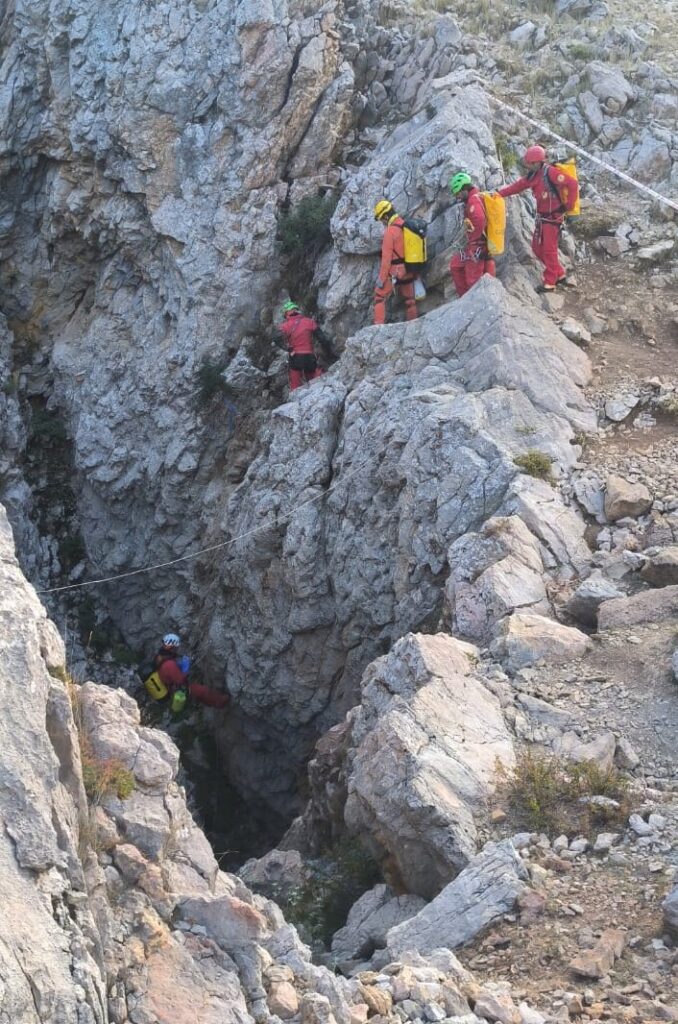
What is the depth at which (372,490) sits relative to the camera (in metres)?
15.6

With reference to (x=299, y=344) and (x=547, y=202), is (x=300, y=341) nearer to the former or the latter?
(x=299, y=344)

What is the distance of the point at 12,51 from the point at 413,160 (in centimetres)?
1069

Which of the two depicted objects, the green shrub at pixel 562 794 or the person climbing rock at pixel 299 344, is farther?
the person climbing rock at pixel 299 344

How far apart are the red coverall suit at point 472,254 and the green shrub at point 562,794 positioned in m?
8.65

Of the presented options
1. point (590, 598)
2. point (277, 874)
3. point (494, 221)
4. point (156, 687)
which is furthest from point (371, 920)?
point (494, 221)

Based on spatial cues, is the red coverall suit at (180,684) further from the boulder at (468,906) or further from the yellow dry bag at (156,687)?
the boulder at (468,906)

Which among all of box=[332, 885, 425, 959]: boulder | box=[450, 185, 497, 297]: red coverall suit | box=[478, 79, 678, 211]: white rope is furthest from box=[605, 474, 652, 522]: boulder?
box=[478, 79, 678, 211]: white rope

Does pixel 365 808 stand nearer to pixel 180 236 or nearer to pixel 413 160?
pixel 413 160

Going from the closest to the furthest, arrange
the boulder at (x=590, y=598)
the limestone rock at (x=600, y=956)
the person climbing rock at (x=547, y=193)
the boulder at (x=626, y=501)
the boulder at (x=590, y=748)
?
the limestone rock at (x=600, y=956) < the boulder at (x=590, y=748) < the boulder at (x=590, y=598) < the boulder at (x=626, y=501) < the person climbing rock at (x=547, y=193)

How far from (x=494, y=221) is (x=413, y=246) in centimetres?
134

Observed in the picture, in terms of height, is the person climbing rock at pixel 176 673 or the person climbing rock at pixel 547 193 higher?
the person climbing rock at pixel 547 193

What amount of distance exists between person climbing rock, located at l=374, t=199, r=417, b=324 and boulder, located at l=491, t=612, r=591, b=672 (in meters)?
7.08

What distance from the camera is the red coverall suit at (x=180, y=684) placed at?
18500 mm

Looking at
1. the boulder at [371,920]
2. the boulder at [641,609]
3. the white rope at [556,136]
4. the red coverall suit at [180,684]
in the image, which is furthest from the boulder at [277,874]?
the white rope at [556,136]
